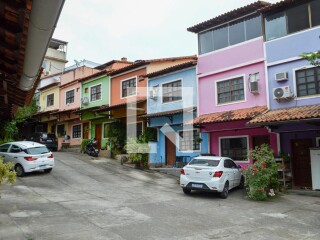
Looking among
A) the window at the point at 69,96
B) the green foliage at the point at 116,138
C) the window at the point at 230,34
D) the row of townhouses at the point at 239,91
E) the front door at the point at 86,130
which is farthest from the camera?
the window at the point at 69,96

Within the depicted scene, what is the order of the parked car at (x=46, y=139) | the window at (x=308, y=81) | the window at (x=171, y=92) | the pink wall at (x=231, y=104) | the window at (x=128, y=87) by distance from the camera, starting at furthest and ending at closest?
the parked car at (x=46, y=139)
the window at (x=128, y=87)
the window at (x=171, y=92)
the pink wall at (x=231, y=104)
the window at (x=308, y=81)

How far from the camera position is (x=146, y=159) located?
20.7m

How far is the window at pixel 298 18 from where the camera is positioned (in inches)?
557

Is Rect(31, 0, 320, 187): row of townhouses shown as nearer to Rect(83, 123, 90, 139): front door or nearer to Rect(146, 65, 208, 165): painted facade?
Rect(146, 65, 208, 165): painted facade

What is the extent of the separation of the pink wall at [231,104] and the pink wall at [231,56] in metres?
0.39

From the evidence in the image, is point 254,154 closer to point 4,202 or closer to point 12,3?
point 4,202

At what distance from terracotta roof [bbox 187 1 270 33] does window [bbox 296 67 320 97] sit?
14.2 feet

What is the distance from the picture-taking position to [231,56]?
1678 cm

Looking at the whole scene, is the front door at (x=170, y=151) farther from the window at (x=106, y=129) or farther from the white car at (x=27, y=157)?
the white car at (x=27, y=157)

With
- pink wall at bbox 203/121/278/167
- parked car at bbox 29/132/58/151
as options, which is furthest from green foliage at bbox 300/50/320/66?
parked car at bbox 29/132/58/151

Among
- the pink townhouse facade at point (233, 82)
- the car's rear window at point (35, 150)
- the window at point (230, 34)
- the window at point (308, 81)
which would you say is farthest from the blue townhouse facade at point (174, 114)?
the car's rear window at point (35, 150)

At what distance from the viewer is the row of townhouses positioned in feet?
46.1

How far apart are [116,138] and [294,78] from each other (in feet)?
45.4

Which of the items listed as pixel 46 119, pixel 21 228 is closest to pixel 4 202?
pixel 21 228
